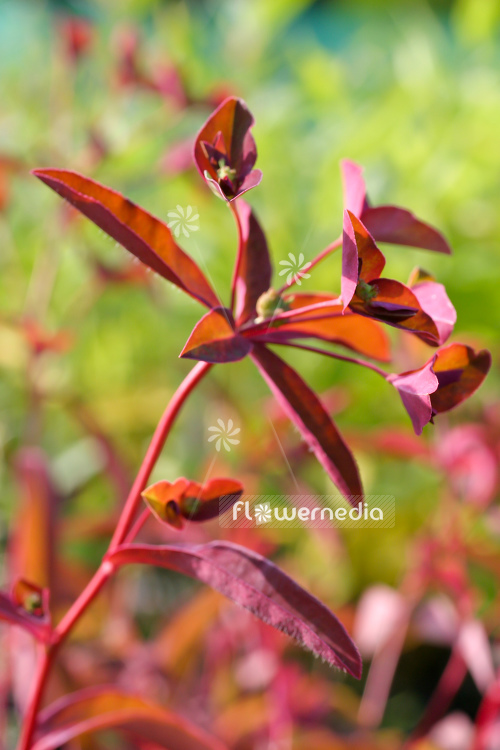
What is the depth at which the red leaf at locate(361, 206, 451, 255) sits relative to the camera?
0.31m

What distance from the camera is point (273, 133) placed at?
5.08ft

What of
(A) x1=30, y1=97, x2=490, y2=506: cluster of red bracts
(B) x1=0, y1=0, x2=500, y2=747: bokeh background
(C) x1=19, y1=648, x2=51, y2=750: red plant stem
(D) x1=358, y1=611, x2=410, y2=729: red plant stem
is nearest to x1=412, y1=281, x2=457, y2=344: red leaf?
(A) x1=30, y1=97, x2=490, y2=506: cluster of red bracts

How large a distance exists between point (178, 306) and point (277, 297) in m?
1.08

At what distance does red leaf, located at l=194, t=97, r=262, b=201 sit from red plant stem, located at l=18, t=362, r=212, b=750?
0.08 meters

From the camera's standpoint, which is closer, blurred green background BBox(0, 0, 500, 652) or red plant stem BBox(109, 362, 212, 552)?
red plant stem BBox(109, 362, 212, 552)

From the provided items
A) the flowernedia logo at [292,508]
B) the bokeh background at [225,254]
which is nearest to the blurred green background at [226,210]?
the bokeh background at [225,254]

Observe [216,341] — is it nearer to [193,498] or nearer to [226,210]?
[193,498]

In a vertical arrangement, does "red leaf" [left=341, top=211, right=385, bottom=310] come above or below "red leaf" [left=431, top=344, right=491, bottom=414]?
above

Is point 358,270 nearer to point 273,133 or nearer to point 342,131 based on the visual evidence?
point 273,133

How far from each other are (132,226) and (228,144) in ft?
0.18

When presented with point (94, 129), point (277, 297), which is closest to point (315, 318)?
point (277, 297)

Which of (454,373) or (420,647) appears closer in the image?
(454,373)

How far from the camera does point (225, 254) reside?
147 cm

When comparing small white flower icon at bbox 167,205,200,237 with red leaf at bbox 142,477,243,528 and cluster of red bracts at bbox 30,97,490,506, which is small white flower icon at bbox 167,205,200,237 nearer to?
cluster of red bracts at bbox 30,97,490,506
